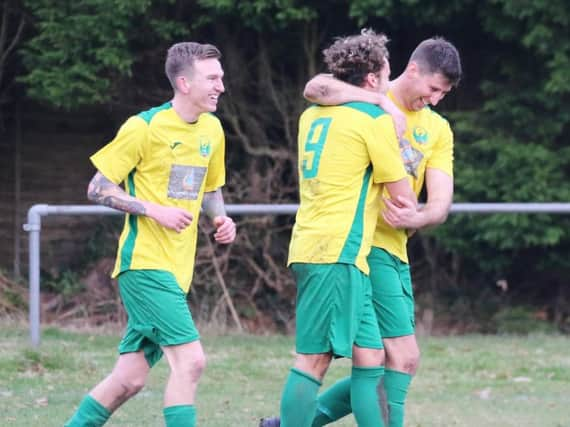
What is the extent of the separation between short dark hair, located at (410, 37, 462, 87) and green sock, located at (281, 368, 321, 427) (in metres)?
1.56

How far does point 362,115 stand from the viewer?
16.3 ft

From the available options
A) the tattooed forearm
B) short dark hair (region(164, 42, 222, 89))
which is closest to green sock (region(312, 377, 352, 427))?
the tattooed forearm

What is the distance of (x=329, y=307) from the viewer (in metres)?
4.96

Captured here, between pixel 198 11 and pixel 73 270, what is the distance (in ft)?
11.2

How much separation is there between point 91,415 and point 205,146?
4.48 feet

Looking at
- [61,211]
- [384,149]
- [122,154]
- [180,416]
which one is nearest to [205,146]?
[122,154]

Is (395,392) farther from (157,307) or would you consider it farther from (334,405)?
(157,307)

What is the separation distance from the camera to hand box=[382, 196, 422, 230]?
5181 mm

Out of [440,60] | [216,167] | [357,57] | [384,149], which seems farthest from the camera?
[216,167]

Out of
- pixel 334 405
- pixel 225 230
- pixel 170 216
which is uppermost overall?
pixel 170 216

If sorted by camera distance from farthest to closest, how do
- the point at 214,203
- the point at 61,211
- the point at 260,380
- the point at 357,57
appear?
the point at 61,211
the point at 260,380
the point at 214,203
the point at 357,57

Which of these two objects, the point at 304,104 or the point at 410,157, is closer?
the point at 410,157

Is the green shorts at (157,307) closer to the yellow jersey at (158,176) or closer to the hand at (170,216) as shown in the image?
the yellow jersey at (158,176)

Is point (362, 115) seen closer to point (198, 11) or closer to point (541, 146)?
point (541, 146)
